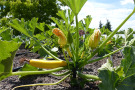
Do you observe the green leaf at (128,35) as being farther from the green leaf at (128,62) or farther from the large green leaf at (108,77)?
the large green leaf at (108,77)

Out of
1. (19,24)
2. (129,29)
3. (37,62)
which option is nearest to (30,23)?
(19,24)

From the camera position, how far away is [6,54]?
0.74m

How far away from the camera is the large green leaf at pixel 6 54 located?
0.70 meters

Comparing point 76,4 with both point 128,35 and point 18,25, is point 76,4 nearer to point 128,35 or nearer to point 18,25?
point 18,25

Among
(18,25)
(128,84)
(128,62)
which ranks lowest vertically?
(128,84)

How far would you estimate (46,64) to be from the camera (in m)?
1.13

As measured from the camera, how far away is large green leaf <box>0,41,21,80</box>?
2.29 ft

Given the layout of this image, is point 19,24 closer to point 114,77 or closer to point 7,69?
point 7,69

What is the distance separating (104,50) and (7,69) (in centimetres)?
83

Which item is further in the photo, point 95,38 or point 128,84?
point 95,38

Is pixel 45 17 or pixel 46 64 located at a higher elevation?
pixel 45 17

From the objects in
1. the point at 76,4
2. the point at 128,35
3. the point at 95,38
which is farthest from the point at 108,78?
the point at 128,35

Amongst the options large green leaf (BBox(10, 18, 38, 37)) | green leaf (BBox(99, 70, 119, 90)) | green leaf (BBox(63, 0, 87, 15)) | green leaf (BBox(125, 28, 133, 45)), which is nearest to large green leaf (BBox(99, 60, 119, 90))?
green leaf (BBox(99, 70, 119, 90))

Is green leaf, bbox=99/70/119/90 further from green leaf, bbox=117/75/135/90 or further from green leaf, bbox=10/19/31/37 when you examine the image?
green leaf, bbox=10/19/31/37
